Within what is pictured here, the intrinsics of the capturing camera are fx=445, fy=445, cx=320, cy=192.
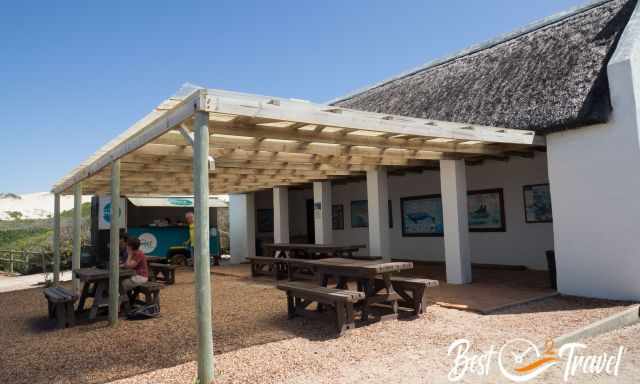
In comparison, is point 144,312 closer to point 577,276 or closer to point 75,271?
point 75,271

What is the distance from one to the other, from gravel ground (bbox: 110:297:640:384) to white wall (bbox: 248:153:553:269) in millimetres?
3861

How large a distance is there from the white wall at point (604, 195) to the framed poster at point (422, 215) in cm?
485

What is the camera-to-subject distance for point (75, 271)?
7730 mm

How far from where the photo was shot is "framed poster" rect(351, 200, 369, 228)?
14.3m

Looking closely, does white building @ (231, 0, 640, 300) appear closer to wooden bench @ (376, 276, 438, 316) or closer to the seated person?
wooden bench @ (376, 276, 438, 316)

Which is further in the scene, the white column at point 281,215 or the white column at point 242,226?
the white column at point 242,226

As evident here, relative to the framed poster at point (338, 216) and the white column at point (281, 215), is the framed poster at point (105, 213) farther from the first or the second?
the framed poster at point (338, 216)

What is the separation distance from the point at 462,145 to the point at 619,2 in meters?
4.24

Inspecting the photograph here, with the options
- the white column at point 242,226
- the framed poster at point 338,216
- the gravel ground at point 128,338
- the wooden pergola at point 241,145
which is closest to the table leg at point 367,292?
the gravel ground at point 128,338

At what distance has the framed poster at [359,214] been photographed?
14.3 m

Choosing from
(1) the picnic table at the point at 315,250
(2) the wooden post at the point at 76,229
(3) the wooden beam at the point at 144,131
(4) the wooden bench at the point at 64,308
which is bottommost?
(4) the wooden bench at the point at 64,308

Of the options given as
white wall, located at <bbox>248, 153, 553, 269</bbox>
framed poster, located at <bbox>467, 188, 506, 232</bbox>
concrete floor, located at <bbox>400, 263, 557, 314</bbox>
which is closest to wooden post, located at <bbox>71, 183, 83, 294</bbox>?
concrete floor, located at <bbox>400, 263, 557, 314</bbox>

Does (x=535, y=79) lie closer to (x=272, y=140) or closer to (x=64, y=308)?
(x=272, y=140)

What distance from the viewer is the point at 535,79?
26.5ft
